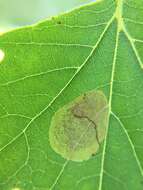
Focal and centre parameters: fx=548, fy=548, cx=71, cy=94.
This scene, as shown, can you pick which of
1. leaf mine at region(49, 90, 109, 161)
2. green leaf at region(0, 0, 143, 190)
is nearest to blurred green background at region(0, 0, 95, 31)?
green leaf at region(0, 0, 143, 190)

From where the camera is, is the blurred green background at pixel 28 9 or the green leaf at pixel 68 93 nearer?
the green leaf at pixel 68 93

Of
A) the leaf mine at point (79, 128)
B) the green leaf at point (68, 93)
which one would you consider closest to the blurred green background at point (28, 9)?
the green leaf at point (68, 93)

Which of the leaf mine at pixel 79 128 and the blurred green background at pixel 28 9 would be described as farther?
the blurred green background at pixel 28 9

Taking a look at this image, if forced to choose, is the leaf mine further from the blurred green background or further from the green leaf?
the blurred green background

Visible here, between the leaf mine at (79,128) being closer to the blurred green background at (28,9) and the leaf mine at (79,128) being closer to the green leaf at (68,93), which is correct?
the green leaf at (68,93)

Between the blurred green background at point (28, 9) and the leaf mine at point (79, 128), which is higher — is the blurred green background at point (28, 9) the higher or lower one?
the higher one

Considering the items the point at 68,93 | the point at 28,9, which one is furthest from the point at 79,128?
the point at 28,9
